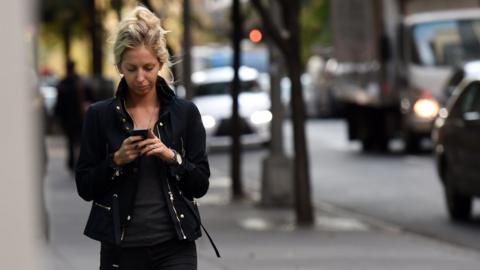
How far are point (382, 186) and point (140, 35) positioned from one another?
1510cm

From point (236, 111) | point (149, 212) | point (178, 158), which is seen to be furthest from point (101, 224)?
point (236, 111)

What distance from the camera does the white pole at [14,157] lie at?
162 cm

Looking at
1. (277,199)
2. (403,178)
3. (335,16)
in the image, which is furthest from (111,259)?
(335,16)

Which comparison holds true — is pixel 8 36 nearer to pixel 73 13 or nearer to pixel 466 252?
pixel 466 252

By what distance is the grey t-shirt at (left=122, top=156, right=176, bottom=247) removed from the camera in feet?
13.2

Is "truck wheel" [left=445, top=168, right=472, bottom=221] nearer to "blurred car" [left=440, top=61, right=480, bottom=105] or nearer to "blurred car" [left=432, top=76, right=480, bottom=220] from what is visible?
"blurred car" [left=432, top=76, right=480, bottom=220]

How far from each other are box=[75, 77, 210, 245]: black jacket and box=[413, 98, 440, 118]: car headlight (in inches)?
803

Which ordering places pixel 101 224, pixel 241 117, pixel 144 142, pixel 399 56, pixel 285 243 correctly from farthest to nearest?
pixel 241 117, pixel 399 56, pixel 285 243, pixel 101 224, pixel 144 142

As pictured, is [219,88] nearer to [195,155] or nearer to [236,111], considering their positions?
[236,111]

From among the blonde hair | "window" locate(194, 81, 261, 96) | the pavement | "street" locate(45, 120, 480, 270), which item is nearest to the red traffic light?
"street" locate(45, 120, 480, 270)

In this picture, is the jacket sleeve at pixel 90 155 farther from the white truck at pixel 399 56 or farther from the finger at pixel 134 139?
the white truck at pixel 399 56

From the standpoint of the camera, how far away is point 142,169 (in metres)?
4.05

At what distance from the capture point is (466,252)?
1136 centimetres

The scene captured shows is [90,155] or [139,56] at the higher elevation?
[139,56]
